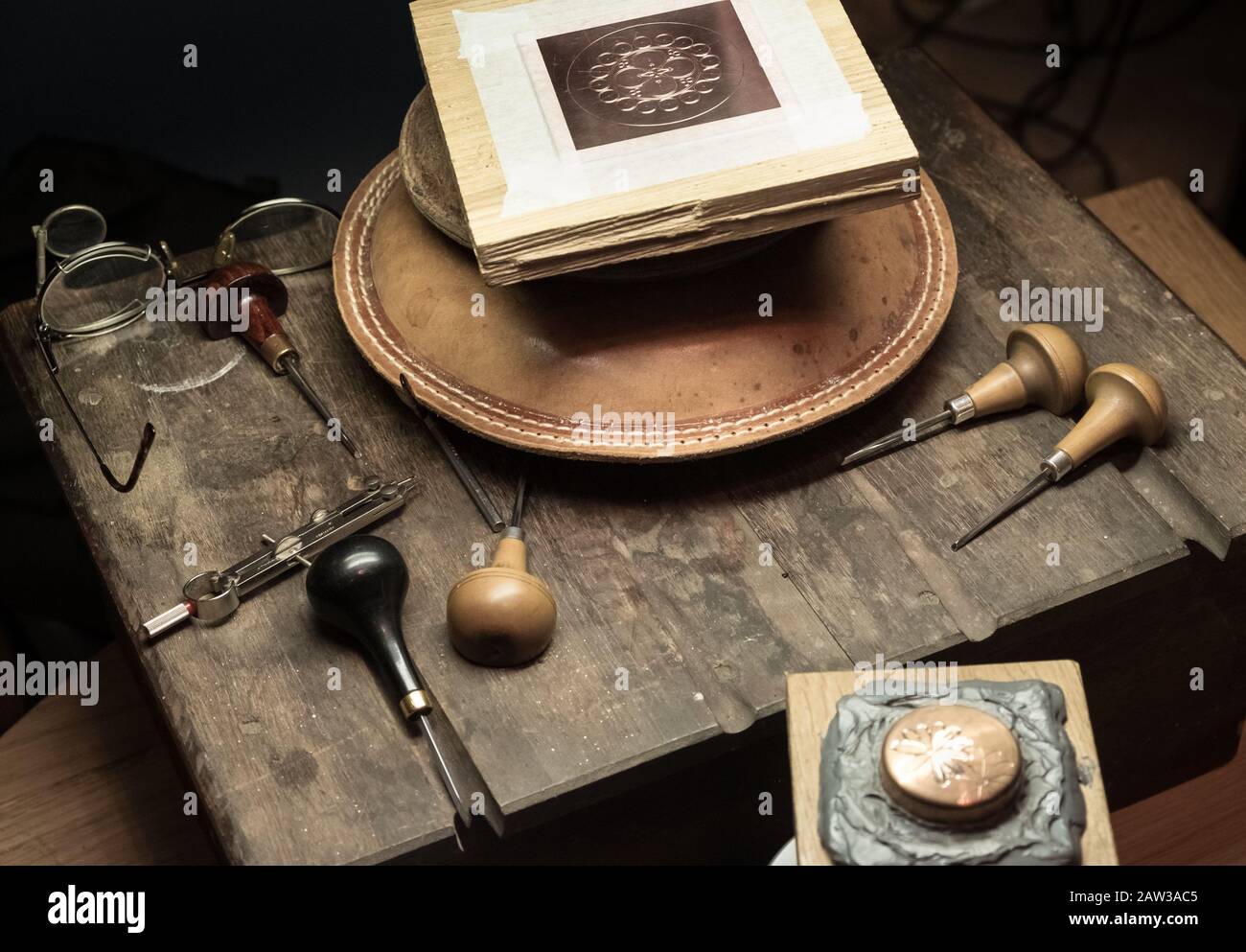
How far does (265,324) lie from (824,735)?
719mm

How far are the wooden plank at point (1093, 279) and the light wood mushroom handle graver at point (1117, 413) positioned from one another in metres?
0.04

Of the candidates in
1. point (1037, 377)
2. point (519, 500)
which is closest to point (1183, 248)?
point (1037, 377)

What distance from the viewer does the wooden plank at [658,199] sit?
4.11ft

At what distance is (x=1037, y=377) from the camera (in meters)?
1.42

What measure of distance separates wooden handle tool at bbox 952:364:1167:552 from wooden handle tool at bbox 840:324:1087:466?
3cm

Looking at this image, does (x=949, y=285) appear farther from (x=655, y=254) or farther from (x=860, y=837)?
(x=860, y=837)

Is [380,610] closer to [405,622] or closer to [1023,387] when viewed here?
[405,622]

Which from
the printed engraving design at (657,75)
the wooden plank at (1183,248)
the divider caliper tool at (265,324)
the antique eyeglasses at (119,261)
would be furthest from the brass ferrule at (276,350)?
the wooden plank at (1183,248)

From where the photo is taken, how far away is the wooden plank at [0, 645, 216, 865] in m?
1.61

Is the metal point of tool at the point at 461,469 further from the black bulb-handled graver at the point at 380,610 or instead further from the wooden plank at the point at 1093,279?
the wooden plank at the point at 1093,279

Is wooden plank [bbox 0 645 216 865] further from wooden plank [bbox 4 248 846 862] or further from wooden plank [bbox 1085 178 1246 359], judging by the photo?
wooden plank [bbox 1085 178 1246 359]

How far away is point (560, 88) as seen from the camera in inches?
54.0

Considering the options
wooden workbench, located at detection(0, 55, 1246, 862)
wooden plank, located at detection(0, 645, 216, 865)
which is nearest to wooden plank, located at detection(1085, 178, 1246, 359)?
wooden workbench, located at detection(0, 55, 1246, 862)
